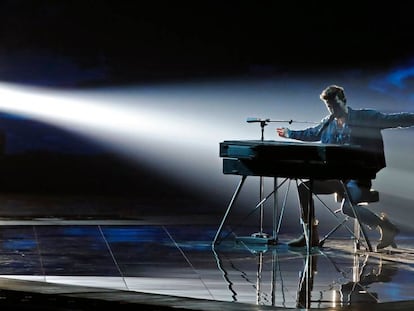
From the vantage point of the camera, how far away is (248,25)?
410 inches

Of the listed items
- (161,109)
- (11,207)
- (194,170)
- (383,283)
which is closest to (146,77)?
(161,109)

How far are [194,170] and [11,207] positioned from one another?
86.5 inches

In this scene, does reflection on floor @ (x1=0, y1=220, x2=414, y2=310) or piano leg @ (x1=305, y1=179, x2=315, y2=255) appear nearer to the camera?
reflection on floor @ (x1=0, y1=220, x2=414, y2=310)

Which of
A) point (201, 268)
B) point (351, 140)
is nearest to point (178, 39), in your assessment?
point (351, 140)

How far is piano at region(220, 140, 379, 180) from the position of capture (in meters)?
6.85

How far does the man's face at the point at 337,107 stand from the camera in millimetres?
7406

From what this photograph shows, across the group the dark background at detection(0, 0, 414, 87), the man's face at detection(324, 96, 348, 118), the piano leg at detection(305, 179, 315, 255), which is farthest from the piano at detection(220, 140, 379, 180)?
the dark background at detection(0, 0, 414, 87)

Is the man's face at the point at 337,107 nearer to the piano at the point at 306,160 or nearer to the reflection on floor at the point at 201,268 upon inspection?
the piano at the point at 306,160

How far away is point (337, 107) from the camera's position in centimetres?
744

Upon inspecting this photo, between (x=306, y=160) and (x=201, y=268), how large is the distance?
3.54 feet

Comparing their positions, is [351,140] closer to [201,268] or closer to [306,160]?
[306,160]

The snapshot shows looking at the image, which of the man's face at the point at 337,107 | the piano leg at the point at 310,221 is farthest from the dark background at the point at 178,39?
the piano leg at the point at 310,221

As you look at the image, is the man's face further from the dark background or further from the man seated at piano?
the dark background

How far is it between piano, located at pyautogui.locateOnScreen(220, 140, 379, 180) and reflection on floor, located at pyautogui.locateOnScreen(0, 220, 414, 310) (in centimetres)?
54
